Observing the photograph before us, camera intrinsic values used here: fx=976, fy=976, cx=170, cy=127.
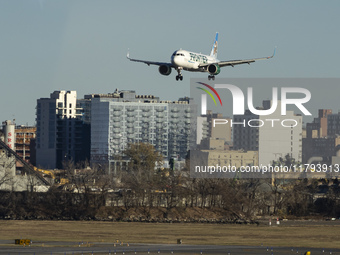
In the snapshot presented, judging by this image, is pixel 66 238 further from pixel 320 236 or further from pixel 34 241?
pixel 320 236

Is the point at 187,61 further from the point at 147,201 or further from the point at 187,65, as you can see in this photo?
the point at 147,201

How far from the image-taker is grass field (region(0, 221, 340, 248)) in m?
129

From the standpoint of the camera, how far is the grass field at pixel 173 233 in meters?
129

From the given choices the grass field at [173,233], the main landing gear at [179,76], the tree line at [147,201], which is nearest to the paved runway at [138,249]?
the grass field at [173,233]

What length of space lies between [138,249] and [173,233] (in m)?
32.1

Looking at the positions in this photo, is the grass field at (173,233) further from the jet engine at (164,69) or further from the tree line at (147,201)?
the jet engine at (164,69)

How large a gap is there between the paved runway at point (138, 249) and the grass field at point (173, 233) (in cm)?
726

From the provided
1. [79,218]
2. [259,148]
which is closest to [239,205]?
[259,148]

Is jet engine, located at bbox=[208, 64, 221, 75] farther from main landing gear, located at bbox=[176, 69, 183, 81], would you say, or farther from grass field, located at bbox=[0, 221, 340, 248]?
grass field, located at bbox=[0, 221, 340, 248]

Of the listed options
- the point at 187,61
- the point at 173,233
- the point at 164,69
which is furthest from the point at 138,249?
the point at 187,61

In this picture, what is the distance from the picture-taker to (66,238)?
131 m

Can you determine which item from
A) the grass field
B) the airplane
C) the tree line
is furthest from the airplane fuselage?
the tree line

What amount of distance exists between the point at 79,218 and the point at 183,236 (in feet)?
142

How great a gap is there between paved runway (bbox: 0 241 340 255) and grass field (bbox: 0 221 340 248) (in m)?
7.26
